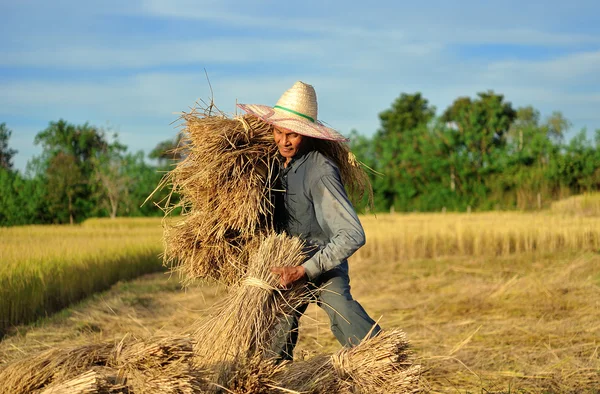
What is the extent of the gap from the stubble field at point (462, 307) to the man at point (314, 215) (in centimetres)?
15

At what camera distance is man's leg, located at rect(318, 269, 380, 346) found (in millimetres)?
2861

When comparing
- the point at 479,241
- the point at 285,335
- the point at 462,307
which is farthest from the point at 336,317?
the point at 479,241

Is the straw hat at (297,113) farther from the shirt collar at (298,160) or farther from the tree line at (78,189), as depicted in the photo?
the tree line at (78,189)

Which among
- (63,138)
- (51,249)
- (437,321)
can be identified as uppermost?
(63,138)

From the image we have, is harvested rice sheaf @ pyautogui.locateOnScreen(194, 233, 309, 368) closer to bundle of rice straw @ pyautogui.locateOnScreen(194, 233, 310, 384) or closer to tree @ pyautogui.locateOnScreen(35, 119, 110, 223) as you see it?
bundle of rice straw @ pyautogui.locateOnScreen(194, 233, 310, 384)

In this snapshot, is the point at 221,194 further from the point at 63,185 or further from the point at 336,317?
the point at 63,185

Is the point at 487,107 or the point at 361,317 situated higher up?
the point at 487,107

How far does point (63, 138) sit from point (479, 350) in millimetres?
35493

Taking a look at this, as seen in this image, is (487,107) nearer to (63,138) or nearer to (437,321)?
(63,138)

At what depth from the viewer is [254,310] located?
2.82 m

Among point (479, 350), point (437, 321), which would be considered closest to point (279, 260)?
point (479, 350)

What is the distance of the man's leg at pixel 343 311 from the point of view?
9.39 ft

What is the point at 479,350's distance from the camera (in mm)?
4965

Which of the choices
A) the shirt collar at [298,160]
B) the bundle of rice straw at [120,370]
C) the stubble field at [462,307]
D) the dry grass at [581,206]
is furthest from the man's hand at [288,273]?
the dry grass at [581,206]
